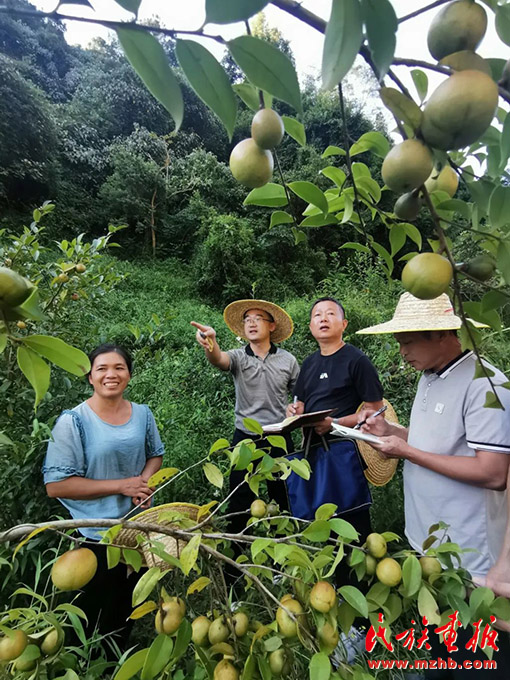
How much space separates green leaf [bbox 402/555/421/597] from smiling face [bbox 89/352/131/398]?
3.57 ft

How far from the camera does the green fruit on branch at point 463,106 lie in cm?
27

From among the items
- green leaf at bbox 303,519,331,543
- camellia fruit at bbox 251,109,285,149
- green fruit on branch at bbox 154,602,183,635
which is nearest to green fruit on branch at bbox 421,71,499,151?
camellia fruit at bbox 251,109,285,149

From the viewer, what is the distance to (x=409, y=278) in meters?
0.35

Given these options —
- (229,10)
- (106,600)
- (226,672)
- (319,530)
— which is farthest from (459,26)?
(106,600)

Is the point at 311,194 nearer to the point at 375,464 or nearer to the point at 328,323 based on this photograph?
the point at 328,323

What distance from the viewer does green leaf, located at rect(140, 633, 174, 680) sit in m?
0.40

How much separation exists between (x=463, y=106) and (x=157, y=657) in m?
0.58

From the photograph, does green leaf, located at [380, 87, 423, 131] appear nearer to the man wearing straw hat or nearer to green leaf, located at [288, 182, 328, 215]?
green leaf, located at [288, 182, 328, 215]

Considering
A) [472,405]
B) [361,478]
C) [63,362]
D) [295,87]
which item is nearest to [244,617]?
[63,362]

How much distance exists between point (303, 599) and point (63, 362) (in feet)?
1.38

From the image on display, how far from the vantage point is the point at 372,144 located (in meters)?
0.45

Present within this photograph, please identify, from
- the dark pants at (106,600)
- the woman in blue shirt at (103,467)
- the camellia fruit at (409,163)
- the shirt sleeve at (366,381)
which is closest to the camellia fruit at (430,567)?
the camellia fruit at (409,163)

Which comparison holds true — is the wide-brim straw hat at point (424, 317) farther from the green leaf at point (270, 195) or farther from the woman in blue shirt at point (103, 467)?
the woman in blue shirt at point (103, 467)

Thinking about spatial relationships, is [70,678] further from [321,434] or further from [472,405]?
[321,434]
